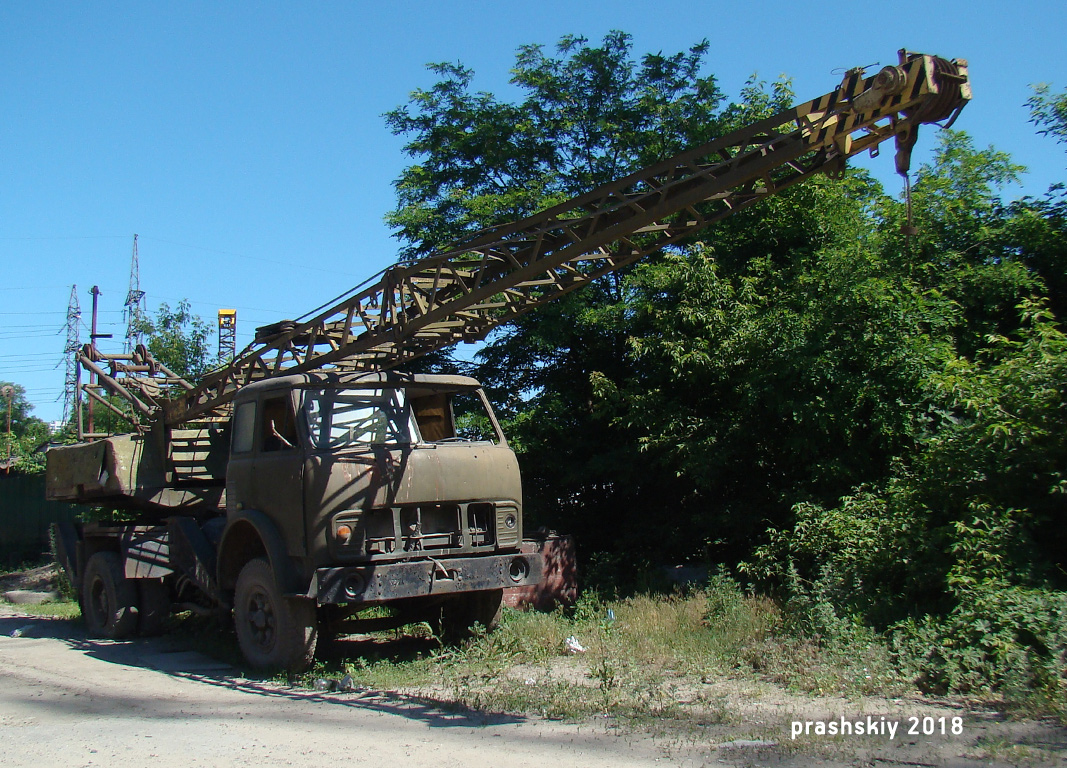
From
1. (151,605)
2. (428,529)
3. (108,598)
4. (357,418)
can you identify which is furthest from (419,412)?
(108,598)

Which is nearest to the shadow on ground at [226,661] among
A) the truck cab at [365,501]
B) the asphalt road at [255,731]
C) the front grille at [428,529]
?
the asphalt road at [255,731]

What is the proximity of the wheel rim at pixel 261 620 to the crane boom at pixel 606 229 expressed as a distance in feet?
7.62

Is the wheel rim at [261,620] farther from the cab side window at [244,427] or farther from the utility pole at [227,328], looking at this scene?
the utility pole at [227,328]

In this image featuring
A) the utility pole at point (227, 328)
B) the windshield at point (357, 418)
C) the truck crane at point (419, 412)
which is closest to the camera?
the truck crane at point (419, 412)

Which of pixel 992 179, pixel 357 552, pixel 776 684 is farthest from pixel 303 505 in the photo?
pixel 992 179

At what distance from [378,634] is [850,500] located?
5923 millimetres

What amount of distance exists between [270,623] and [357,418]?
212 cm

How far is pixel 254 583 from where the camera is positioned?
28.0 ft

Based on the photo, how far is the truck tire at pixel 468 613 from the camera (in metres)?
9.16

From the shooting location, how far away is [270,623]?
8422mm

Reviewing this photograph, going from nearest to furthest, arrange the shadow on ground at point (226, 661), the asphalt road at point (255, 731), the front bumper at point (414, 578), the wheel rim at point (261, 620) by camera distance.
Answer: the asphalt road at point (255, 731) → the shadow on ground at point (226, 661) → the front bumper at point (414, 578) → the wheel rim at point (261, 620)

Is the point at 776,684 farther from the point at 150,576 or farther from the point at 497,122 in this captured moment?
the point at 497,122

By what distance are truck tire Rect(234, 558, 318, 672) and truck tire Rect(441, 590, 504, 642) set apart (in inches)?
65.4

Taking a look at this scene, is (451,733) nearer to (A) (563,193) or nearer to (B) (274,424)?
(B) (274,424)
